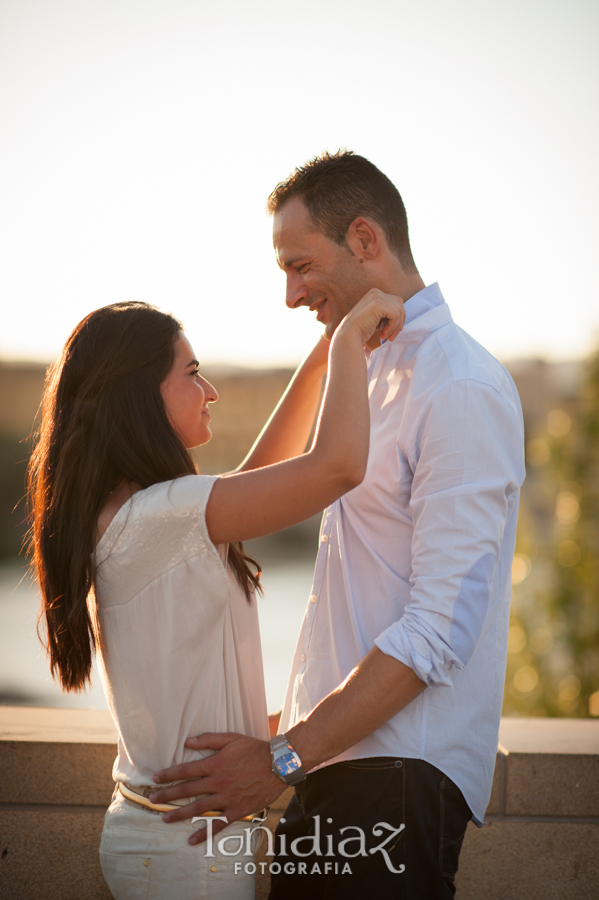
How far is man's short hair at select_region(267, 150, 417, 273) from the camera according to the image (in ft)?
6.33

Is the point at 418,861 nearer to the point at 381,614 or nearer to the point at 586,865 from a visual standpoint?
the point at 381,614

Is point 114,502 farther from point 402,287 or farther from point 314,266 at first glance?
point 402,287

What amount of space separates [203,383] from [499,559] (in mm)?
787

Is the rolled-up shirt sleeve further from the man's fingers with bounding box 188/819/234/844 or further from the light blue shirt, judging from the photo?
the man's fingers with bounding box 188/819/234/844

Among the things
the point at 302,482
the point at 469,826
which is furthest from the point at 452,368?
the point at 469,826

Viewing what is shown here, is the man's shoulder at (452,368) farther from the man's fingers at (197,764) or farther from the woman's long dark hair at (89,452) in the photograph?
the man's fingers at (197,764)

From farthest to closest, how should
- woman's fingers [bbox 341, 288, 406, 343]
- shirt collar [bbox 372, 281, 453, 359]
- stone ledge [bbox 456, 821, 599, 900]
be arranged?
1. stone ledge [bbox 456, 821, 599, 900]
2. shirt collar [bbox 372, 281, 453, 359]
3. woman's fingers [bbox 341, 288, 406, 343]

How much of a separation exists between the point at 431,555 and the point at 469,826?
40.5 inches

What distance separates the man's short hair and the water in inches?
143

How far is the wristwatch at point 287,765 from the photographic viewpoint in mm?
1480

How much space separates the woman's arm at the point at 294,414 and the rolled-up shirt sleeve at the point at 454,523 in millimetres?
770

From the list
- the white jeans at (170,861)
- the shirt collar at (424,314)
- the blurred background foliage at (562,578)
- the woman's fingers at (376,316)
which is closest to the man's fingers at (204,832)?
the white jeans at (170,861)

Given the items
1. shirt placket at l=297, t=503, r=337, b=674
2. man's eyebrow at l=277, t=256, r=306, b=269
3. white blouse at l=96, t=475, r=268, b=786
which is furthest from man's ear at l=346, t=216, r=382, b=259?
white blouse at l=96, t=475, r=268, b=786

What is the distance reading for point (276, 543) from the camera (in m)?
24.0
